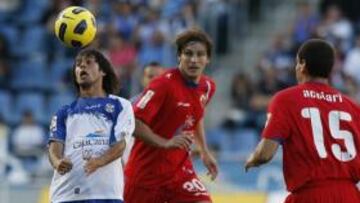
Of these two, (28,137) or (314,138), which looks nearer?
(314,138)

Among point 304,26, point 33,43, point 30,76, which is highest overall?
point 33,43

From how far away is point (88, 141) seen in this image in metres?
10.1

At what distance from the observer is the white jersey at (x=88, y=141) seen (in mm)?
10047

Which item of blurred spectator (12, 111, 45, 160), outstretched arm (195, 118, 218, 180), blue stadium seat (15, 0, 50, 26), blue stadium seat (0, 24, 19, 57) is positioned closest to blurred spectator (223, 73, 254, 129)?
blurred spectator (12, 111, 45, 160)

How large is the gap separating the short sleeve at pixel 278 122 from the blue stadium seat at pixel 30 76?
42.5ft

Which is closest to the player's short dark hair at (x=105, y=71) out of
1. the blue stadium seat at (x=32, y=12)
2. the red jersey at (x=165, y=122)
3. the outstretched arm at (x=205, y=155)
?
the red jersey at (x=165, y=122)

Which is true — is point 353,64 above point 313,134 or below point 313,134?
above

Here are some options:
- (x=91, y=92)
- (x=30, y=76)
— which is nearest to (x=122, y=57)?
(x=30, y=76)

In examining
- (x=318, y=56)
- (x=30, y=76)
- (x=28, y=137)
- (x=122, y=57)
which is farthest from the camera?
(x=30, y=76)

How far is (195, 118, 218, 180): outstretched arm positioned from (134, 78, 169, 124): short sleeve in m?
0.59

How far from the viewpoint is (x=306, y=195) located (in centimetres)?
985

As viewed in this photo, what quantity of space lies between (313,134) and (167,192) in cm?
200

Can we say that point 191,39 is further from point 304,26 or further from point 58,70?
point 58,70

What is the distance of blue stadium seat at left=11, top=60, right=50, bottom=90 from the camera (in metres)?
22.6
